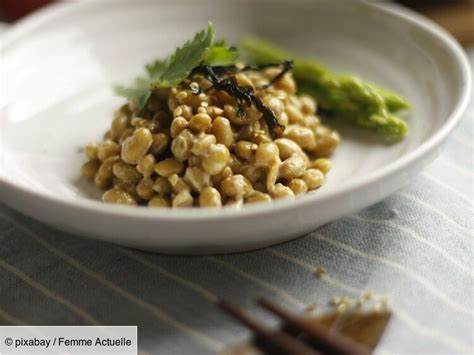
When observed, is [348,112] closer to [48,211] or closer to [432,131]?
[432,131]

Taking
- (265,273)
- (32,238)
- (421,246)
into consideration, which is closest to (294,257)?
(265,273)

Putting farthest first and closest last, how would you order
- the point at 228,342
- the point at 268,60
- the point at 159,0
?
the point at 159,0 < the point at 268,60 < the point at 228,342

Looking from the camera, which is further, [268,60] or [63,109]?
[268,60]

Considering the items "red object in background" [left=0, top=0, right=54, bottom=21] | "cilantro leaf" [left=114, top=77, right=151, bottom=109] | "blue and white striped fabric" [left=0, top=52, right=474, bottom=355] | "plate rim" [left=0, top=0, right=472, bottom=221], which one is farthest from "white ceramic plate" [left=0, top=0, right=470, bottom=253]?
"red object in background" [left=0, top=0, right=54, bottom=21]

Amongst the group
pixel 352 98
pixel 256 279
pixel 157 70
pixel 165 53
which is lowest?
pixel 256 279

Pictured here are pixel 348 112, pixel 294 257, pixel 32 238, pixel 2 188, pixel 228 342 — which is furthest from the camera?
pixel 348 112

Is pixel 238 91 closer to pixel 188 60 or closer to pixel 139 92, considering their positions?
pixel 188 60

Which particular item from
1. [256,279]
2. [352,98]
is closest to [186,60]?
[352,98]

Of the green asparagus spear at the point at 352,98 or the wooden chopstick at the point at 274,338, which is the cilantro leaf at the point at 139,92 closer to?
the green asparagus spear at the point at 352,98

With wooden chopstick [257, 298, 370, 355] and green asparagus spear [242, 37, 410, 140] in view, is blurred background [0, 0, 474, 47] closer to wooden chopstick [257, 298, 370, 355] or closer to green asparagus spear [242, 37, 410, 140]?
green asparagus spear [242, 37, 410, 140]
